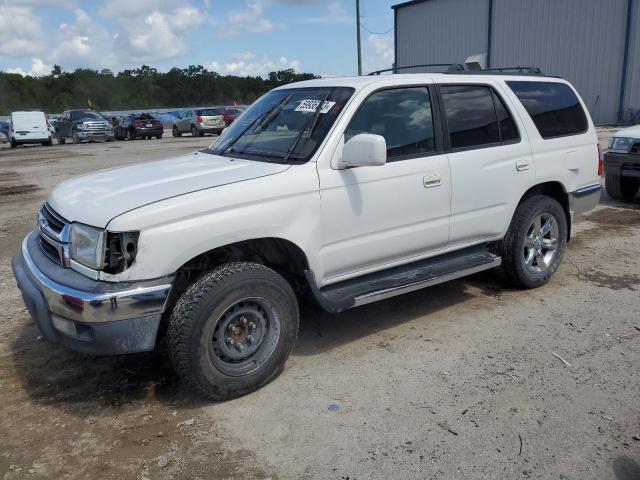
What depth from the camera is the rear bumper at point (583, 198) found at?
5428 millimetres

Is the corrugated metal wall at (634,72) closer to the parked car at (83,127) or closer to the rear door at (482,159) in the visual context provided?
the parked car at (83,127)

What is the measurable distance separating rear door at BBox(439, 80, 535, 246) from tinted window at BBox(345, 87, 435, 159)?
183mm

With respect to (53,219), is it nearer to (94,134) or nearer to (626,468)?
(626,468)

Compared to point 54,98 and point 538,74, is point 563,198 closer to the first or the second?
point 538,74

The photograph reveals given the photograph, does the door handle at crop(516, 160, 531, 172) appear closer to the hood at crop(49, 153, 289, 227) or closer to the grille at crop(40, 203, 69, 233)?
the hood at crop(49, 153, 289, 227)

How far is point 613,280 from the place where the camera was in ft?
18.0

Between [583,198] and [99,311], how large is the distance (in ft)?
14.7

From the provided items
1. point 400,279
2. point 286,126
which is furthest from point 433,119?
point 400,279

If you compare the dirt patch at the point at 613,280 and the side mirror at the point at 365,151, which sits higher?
the side mirror at the point at 365,151

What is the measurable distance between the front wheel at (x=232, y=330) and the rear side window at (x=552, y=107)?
2904 millimetres

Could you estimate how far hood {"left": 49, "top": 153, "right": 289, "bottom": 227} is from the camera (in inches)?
129

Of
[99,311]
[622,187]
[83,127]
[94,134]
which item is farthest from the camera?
[94,134]

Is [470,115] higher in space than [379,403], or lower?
higher

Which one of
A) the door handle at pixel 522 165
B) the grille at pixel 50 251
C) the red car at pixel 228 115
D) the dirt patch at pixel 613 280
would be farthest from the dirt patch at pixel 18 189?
the red car at pixel 228 115
